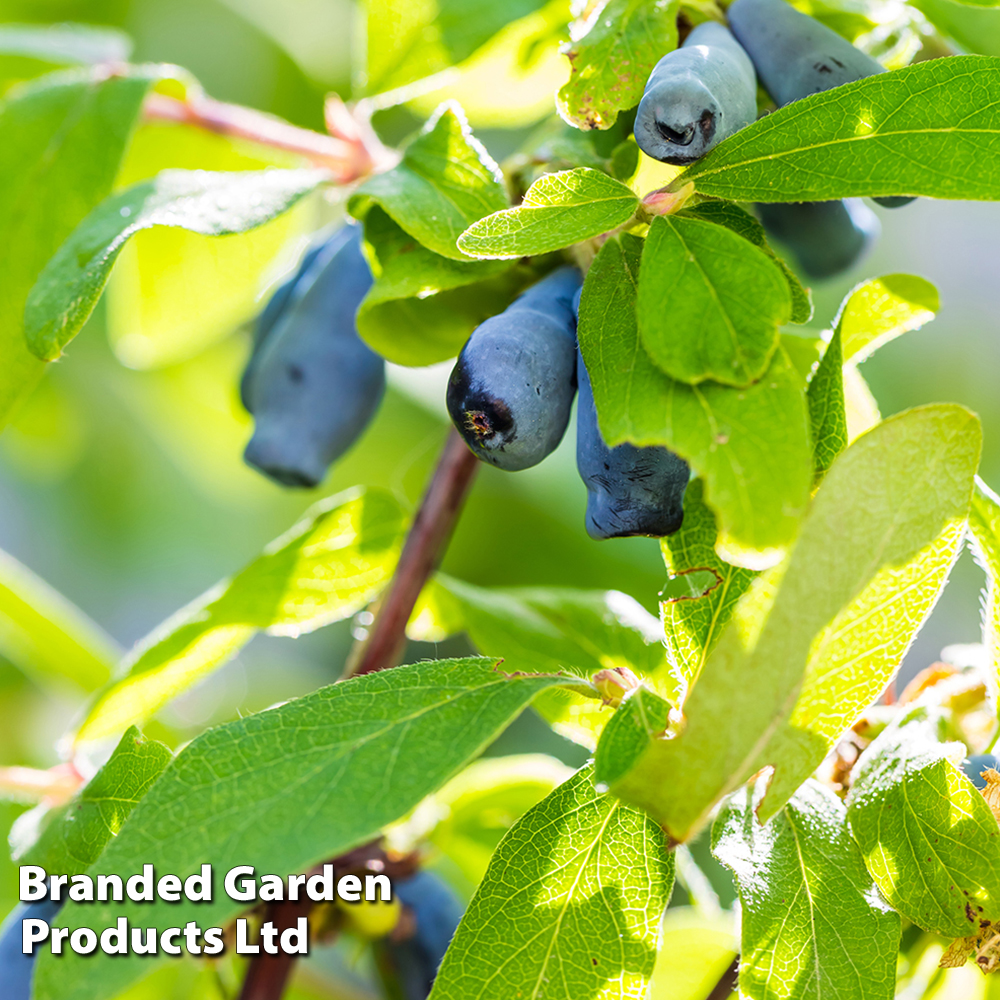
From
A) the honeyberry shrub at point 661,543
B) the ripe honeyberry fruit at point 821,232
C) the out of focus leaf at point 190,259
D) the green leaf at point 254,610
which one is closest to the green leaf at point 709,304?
the honeyberry shrub at point 661,543

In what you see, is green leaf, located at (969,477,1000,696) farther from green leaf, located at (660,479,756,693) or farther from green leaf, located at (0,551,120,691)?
green leaf, located at (0,551,120,691)

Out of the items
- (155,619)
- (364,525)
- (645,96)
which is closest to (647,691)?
(645,96)

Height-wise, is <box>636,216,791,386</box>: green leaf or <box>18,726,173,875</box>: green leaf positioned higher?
<box>636,216,791,386</box>: green leaf

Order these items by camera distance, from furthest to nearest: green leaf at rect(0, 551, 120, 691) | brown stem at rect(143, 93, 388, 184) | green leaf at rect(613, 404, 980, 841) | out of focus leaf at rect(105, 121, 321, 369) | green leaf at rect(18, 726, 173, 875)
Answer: green leaf at rect(0, 551, 120, 691) < out of focus leaf at rect(105, 121, 321, 369) < brown stem at rect(143, 93, 388, 184) < green leaf at rect(18, 726, 173, 875) < green leaf at rect(613, 404, 980, 841)

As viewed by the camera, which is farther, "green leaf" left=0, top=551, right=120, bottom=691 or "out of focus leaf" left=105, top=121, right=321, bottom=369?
"green leaf" left=0, top=551, right=120, bottom=691

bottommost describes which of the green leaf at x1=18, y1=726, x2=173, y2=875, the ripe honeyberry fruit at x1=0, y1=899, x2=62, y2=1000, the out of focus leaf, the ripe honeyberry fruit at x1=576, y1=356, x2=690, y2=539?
the ripe honeyberry fruit at x1=0, y1=899, x2=62, y2=1000

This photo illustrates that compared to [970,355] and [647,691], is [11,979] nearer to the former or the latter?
[647,691]

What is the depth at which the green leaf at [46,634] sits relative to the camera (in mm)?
919

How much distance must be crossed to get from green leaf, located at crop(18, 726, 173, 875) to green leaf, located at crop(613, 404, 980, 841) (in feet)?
0.64

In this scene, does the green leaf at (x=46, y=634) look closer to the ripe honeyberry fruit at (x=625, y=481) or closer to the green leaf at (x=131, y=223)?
the green leaf at (x=131, y=223)

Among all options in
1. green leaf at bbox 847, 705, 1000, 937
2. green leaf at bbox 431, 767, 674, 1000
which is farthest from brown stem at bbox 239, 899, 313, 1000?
green leaf at bbox 847, 705, 1000, 937

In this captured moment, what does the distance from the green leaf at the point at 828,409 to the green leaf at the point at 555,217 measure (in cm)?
10

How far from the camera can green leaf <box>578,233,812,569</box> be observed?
323 millimetres

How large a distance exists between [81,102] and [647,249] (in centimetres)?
39
